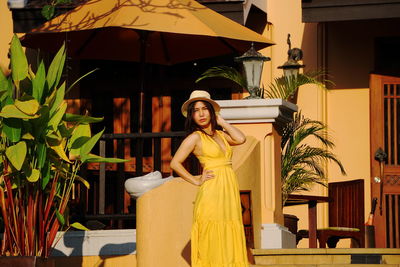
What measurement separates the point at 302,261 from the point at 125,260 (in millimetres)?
1670

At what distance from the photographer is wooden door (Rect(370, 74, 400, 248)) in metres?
15.7

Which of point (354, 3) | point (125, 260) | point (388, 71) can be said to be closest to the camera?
point (125, 260)

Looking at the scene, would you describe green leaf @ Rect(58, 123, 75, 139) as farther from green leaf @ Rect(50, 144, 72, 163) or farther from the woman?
the woman

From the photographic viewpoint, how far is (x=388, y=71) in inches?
635

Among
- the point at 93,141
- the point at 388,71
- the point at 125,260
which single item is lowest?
the point at 125,260

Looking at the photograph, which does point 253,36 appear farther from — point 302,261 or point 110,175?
point 302,261

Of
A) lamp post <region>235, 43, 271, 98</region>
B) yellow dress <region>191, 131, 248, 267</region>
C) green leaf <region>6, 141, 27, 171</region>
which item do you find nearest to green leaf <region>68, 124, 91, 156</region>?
green leaf <region>6, 141, 27, 171</region>

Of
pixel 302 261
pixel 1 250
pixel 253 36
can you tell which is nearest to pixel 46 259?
pixel 1 250

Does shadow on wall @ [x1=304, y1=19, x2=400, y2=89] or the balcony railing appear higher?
shadow on wall @ [x1=304, y1=19, x2=400, y2=89]

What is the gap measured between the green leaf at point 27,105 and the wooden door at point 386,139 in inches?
249

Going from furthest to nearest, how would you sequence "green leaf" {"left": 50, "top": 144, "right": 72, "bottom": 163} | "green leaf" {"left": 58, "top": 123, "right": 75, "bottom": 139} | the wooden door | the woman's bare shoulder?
the wooden door < "green leaf" {"left": 58, "top": 123, "right": 75, "bottom": 139} < "green leaf" {"left": 50, "top": 144, "right": 72, "bottom": 163} < the woman's bare shoulder

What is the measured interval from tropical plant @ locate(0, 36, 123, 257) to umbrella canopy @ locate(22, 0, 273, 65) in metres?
2.40

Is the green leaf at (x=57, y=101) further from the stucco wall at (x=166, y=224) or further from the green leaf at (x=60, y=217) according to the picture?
the stucco wall at (x=166, y=224)

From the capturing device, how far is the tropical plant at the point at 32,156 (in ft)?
35.1
